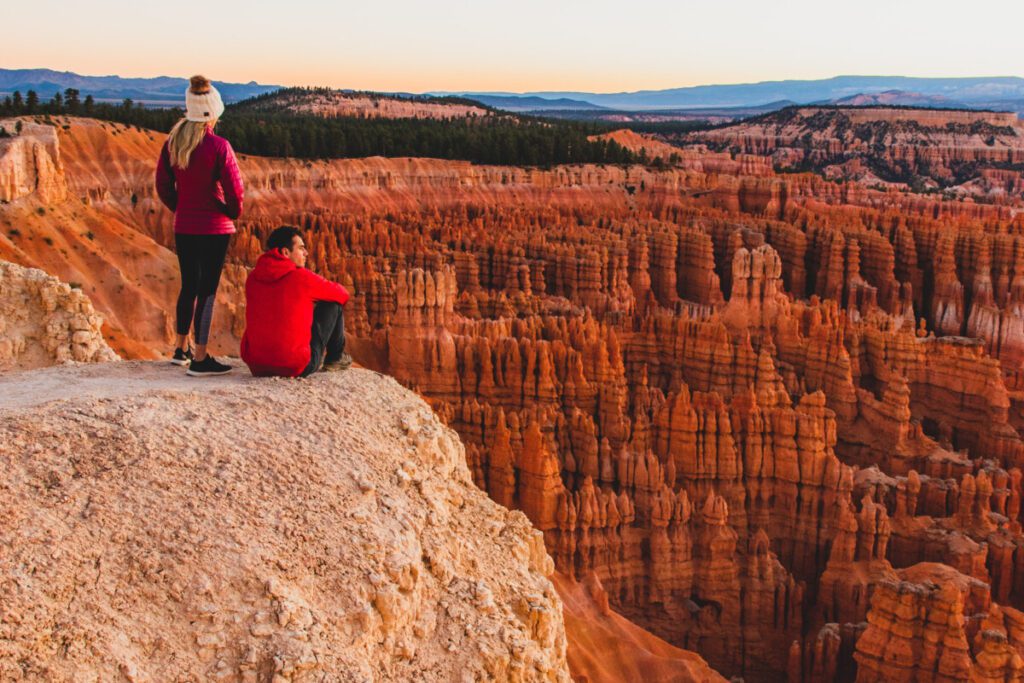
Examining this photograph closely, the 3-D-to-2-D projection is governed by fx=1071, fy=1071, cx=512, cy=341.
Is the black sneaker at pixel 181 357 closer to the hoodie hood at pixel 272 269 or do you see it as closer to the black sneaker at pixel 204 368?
the black sneaker at pixel 204 368

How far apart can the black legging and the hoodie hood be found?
36.7 inches

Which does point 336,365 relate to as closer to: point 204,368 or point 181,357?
point 204,368

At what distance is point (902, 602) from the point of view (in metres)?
15.5

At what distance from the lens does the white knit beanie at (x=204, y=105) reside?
8914 mm

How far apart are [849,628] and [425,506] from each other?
1255 centimetres

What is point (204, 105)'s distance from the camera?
8930mm

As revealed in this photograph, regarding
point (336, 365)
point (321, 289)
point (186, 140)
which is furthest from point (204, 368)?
point (186, 140)

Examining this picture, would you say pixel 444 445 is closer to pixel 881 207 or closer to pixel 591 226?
pixel 591 226

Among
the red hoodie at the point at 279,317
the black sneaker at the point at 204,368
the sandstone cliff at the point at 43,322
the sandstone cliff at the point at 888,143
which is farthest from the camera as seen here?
the sandstone cliff at the point at 888,143

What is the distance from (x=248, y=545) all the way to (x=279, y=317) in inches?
108

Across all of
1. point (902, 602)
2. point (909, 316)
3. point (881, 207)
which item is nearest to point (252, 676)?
point (902, 602)

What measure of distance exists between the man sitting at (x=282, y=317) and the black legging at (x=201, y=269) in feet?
2.95

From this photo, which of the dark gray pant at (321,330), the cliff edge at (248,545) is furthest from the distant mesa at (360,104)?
the cliff edge at (248,545)

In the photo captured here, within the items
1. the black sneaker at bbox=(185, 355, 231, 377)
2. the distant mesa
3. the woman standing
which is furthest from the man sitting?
the distant mesa
